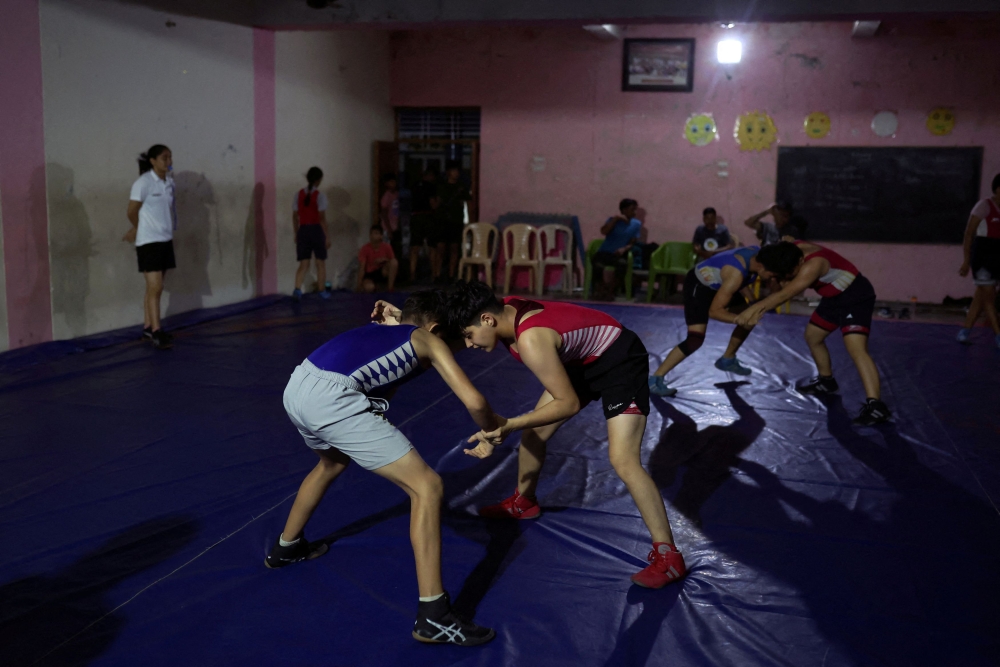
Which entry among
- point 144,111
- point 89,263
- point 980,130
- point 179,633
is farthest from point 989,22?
point 179,633

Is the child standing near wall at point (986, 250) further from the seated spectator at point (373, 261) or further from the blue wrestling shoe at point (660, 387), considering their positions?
the seated spectator at point (373, 261)

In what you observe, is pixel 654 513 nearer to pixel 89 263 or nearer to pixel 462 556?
pixel 462 556

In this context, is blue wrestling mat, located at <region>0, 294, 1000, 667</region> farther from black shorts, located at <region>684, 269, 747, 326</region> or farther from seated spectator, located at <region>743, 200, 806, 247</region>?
seated spectator, located at <region>743, 200, 806, 247</region>

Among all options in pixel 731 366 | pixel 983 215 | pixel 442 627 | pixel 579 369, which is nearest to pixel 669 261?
pixel 983 215

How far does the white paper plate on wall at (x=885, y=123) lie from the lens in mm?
10680

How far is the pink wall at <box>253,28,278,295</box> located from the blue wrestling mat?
4.01 meters

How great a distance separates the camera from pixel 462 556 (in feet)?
10.8

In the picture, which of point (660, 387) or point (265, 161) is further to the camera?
point (265, 161)

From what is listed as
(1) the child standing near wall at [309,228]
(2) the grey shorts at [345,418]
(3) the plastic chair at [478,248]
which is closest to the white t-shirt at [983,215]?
(3) the plastic chair at [478,248]

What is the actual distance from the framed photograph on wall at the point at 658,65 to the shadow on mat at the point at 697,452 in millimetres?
6679

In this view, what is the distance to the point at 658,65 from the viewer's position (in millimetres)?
11312

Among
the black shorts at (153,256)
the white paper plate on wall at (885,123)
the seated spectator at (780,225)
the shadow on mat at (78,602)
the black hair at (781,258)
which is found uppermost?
the white paper plate on wall at (885,123)

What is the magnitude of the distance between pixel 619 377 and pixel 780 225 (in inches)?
240

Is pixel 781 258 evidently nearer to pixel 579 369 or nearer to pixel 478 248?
pixel 579 369
